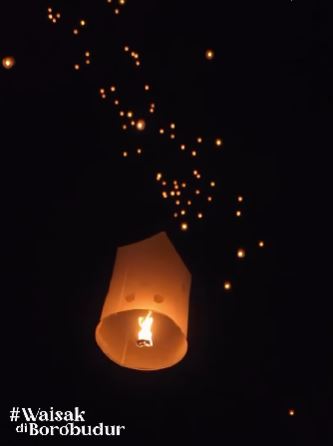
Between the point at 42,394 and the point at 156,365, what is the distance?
4.43 feet

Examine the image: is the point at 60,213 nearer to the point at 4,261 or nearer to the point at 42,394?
the point at 4,261

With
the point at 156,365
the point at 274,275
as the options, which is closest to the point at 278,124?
the point at 274,275

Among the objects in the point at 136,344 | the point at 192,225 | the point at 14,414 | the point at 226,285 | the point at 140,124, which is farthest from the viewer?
the point at 14,414

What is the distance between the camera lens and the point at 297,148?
2814 mm

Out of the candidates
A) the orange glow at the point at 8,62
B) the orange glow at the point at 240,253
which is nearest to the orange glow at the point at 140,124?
the orange glow at the point at 8,62

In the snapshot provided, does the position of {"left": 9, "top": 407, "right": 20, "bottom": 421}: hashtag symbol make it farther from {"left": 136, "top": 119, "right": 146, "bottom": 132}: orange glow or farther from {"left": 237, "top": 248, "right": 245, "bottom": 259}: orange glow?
{"left": 136, "top": 119, "right": 146, "bottom": 132}: orange glow

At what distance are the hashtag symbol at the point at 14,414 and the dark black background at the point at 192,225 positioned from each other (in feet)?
0.12

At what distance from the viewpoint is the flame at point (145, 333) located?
1.73 metres

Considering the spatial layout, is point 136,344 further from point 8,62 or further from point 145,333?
point 8,62

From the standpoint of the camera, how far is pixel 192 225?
2.65 metres

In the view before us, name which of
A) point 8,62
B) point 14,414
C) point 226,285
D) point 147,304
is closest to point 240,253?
point 226,285

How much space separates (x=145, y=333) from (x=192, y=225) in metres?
0.98

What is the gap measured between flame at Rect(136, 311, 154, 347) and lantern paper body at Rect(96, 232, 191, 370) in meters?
0.04

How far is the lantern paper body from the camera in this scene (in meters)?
1.76
